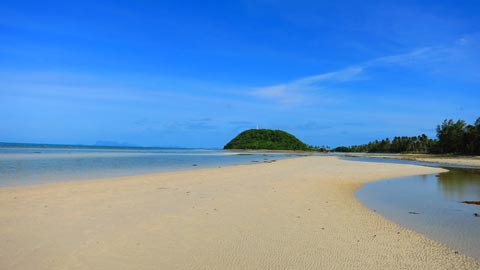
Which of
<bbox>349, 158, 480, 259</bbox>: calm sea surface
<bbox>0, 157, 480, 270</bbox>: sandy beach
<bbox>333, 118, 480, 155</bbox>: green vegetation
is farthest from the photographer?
<bbox>333, 118, 480, 155</bbox>: green vegetation

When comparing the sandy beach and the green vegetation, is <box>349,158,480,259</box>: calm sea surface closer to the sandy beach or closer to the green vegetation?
the sandy beach

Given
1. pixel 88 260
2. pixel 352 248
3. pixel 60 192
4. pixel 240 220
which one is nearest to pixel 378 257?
pixel 352 248

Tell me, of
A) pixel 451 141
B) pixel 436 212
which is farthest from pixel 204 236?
pixel 451 141

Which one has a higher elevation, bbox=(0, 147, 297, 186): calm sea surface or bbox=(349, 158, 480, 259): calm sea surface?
bbox=(0, 147, 297, 186): calm sea surface

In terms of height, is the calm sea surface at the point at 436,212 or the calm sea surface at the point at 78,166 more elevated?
the calm sea surface at the point at 78,166

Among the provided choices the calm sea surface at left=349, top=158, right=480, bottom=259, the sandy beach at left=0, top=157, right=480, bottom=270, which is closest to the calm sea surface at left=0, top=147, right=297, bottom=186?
the sandy beach at left=0, top=157, right=480, bottom=270

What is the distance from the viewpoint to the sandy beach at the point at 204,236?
231 inches

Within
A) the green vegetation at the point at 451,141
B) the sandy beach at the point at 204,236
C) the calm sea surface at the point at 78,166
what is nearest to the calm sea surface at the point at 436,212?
the sandy beach at the point at 204,236

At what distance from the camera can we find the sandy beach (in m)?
5.88

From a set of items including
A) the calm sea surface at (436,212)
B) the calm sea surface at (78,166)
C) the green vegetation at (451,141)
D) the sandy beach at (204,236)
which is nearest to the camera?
the sandy beach at (204,236)

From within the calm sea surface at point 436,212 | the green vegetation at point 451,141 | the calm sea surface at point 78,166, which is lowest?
the calm sea surface at point 436,212

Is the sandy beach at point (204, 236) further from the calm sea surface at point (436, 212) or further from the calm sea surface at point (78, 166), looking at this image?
the calm sea surface at point (78, 166)

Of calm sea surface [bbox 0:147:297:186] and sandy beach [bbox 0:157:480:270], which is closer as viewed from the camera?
sandy beach [bbox 0:157:480:270]

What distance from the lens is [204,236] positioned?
746cm
